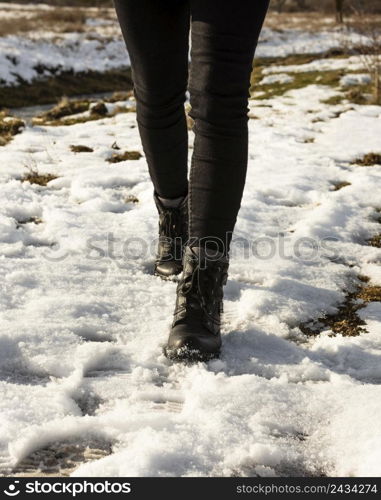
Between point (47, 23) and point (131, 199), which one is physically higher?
point (47, 23)

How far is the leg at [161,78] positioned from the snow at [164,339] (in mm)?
508

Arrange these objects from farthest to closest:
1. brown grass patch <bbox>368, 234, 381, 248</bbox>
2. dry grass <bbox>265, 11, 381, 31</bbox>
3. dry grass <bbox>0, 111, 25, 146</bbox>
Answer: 1. dry grass <bbox>265, 11, 381, 31</bbox>
2. dry grass <bbox>0, 111, 25, 146</bbox>
3. brown grass patch <bbox>368, 234, 381, 248</bbox>

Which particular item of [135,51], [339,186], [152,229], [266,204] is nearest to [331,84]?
[339,186]

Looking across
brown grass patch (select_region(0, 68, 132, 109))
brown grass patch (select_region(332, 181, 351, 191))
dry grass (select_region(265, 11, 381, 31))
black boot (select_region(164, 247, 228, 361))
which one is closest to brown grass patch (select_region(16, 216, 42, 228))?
black boot (select_region(164, 247, 228, 361))

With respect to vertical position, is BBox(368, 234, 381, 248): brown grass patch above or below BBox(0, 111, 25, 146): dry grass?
below

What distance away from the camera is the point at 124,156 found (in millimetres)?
4676

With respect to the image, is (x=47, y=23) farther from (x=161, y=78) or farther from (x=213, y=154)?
(x=213, y=154)

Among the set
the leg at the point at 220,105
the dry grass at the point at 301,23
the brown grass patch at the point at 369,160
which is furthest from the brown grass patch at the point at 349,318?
the dry grass at the point at 301,23

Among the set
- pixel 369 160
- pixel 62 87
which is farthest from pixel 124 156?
pixel 62 87

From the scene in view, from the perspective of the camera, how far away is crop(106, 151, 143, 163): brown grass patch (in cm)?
461

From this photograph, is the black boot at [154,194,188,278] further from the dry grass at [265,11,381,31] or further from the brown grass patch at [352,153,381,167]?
the dry grass at [265,11,381,31]

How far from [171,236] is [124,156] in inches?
92.5

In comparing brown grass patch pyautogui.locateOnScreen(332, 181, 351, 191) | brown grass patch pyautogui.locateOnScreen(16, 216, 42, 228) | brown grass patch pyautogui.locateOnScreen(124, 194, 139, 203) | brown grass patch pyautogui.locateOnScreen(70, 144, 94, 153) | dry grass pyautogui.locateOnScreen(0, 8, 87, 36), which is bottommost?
brown grass patch pyautogui.locateOnScreen(16, 216, 42, 228)

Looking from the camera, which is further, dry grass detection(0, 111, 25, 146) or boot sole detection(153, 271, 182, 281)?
dry grass detection(0, 111, 25, 146)
